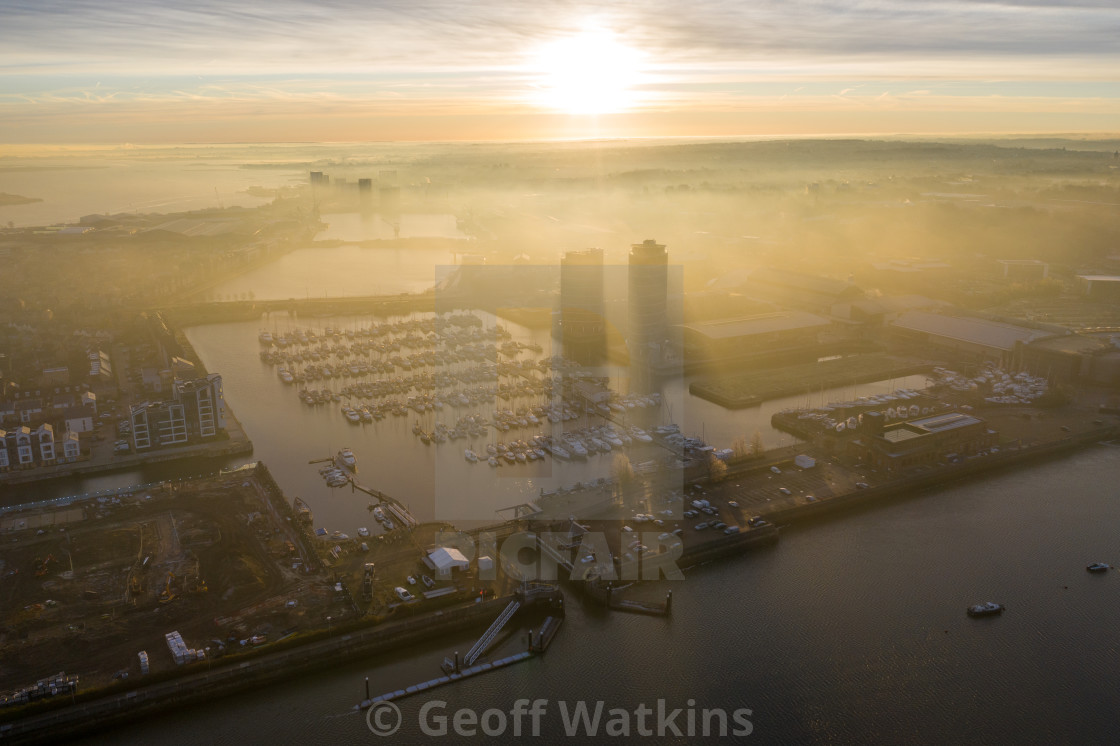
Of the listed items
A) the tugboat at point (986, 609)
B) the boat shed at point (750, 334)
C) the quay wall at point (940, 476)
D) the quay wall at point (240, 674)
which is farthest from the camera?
the boat shed at point (750, 334)

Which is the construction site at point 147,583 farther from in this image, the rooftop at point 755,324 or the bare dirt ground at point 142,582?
the rooftop at point 755,324

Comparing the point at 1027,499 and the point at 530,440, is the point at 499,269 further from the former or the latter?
the point at 1027,499

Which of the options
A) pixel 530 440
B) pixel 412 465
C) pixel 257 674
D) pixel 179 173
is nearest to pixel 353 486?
pixel 412 465

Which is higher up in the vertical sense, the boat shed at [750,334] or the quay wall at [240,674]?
the boat shed at [750,334]

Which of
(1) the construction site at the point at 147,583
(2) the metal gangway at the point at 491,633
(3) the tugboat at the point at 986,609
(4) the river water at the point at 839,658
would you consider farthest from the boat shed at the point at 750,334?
(1) the construction site at the point at 147,583

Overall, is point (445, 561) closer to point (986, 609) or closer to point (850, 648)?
point (850, 648)

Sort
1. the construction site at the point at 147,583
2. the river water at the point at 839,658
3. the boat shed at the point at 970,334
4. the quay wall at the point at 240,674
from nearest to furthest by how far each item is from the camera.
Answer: the quay wall at the point at 240,674 < the river water at the point at 839,658 < the construction site at the point at 147,583 < the boat shed at the point at 970,334

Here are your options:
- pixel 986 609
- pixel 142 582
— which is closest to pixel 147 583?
pixel 142 582
